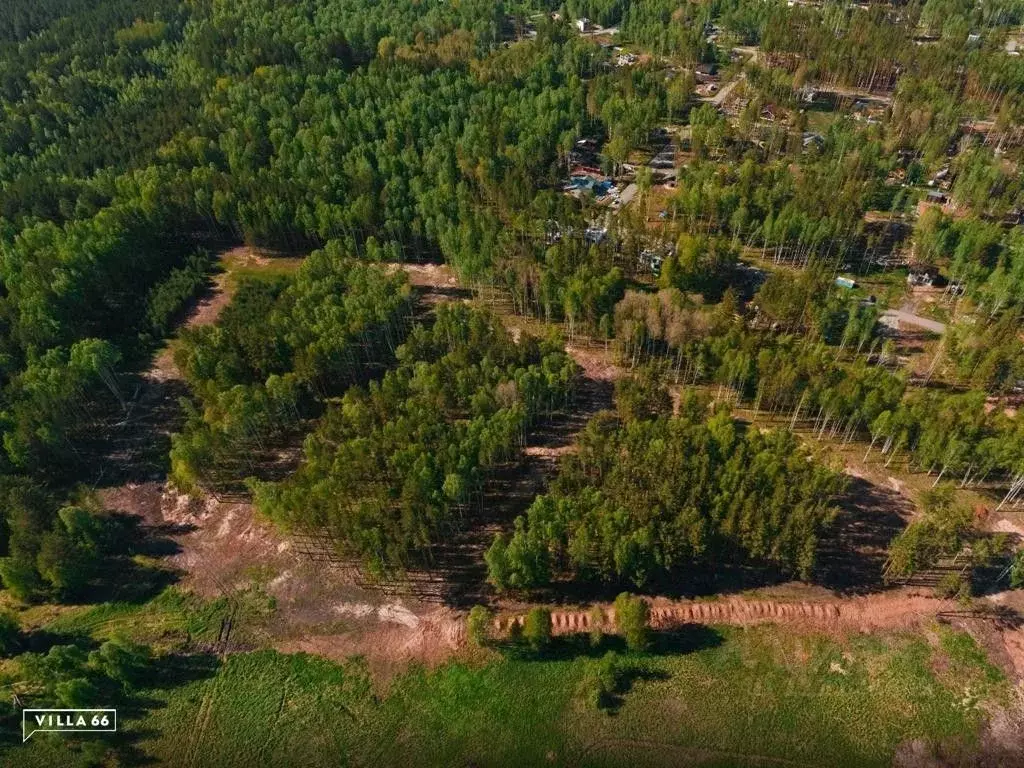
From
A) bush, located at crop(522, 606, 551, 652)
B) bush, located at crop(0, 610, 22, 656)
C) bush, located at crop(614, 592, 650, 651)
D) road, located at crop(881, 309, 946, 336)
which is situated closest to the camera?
bush, located at crop(614, 592, 650, 651)

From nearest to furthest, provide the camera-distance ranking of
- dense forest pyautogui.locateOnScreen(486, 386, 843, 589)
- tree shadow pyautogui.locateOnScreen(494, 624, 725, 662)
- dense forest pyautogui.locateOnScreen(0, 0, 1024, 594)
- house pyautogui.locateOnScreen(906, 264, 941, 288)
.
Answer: tree shadow pyautogui.locateOnScreen(494, 624, 725, 662), dense forest pyautogui.locateOnScreen(486, 386, 843, 589), dense forest pyautogui.locateOnScreen(0, 0, 1024, 594), house pyautogui.locateOnScreen(906, 264, 941, 288)

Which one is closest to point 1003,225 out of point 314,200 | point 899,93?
point 899,93

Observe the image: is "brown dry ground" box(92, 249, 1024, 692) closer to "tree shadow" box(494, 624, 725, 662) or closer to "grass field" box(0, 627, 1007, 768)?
"tree shadow" box(494, 624, 725, 662)

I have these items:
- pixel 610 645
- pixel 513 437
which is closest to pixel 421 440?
pixel 513 437

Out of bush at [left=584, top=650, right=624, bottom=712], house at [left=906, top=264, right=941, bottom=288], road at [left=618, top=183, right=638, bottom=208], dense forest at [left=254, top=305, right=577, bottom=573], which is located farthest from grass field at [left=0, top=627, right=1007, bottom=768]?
road at [left=618, top=183, right=638, bottom=208]

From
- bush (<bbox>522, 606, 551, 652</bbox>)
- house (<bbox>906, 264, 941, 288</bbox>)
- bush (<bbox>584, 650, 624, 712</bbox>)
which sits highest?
house (<bbox>906, 264, 941, 288</bbox>)

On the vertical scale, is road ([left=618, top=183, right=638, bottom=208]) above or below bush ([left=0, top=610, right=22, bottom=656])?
above

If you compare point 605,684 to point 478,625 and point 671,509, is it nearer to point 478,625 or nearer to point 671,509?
point 478,625
